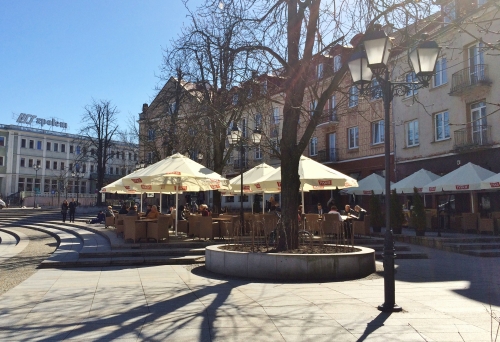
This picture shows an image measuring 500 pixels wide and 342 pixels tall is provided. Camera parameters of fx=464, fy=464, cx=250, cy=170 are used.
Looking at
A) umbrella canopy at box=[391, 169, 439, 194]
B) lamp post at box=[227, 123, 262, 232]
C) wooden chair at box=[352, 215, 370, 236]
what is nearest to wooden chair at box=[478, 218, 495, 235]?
umbrella canopy at box=[391, 169, 439, 194]

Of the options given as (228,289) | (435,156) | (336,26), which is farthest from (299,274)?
(435,156)

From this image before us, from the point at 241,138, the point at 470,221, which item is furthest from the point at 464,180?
the point at 241,138

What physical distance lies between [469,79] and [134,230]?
19133 millimetres

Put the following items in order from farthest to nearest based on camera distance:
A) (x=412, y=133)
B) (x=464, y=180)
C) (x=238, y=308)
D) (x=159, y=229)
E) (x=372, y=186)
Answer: (x=412, y=133)
(x=372, y=186)
(x=464, y=180)
(x=159, y=229)
(x=238, y=308)

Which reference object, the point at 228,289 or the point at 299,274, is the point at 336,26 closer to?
the point at 299,274

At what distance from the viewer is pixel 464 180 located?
19.7m

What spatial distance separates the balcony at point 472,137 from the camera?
23250mm

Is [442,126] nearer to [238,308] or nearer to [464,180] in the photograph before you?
[464,180]

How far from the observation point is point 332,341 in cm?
520

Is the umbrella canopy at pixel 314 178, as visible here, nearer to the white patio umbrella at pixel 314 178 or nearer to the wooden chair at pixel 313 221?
the white patio umbrella at pixel 314 178

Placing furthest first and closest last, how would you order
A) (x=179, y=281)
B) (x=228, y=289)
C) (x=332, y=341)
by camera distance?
(x=179, y=281) < (x=228, y=289) < (x=332, y=341)

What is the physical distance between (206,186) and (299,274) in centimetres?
769

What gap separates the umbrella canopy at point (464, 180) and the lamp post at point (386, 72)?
503 inches

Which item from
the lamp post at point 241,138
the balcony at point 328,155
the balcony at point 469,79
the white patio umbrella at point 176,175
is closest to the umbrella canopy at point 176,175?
the white patio umbrella at point 176,175
